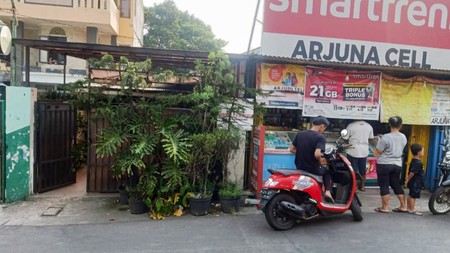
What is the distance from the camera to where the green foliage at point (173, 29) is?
1091 inches

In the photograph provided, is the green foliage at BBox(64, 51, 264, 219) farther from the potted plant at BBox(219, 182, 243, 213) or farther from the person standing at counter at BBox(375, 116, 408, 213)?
the person standing at counter at BBox(375, 116, 408, 213)

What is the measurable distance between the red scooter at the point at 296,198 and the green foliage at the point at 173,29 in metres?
23.0

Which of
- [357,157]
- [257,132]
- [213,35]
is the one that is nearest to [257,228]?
[257,132]

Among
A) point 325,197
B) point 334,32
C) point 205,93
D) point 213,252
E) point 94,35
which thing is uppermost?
point 94,35

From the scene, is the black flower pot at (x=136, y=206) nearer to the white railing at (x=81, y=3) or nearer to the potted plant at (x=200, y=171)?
the potted plant at (x=200, y=171)

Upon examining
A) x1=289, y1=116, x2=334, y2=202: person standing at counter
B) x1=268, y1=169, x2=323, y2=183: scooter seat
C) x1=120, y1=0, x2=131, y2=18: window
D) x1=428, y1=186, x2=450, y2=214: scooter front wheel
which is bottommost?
x1=428, y1=186, x2=450, y2=214: scooter front wheel

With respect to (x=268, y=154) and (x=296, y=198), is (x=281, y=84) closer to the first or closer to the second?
(x=268, y=154)

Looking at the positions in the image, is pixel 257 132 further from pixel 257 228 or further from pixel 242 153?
pixel 257 228

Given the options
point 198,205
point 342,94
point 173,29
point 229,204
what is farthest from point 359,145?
point 173,29

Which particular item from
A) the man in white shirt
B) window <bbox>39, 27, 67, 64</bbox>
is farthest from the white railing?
the man in white shirt

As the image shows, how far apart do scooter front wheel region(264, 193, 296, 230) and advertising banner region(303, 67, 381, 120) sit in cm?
262

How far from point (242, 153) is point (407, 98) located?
12.6ft

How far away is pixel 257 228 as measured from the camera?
17.2 feet

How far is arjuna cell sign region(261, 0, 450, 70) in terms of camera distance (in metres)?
7.32
